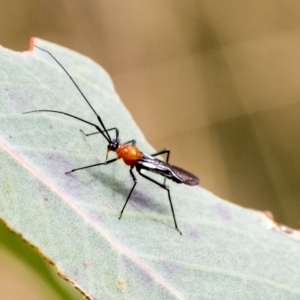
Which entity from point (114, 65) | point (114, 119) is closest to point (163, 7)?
point (114, 65)

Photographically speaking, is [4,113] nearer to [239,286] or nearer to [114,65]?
[239,286]

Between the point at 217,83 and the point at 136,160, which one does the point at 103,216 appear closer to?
the point at 136,160

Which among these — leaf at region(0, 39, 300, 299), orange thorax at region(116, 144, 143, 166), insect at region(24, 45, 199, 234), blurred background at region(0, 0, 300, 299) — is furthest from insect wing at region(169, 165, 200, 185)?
blurred background at region(0, 0, 300, 299)

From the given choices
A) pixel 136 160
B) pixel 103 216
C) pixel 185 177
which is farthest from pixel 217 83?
pixel 103 216

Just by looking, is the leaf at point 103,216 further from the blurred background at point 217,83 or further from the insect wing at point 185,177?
the blurred background at point 217,83

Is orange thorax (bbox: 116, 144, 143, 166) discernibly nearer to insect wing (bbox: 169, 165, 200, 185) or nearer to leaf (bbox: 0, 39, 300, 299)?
leaf (bbox: 0, 39, 300, 299)
